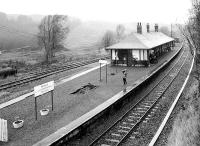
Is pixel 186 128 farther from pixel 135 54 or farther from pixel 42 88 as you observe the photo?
pixel 135 54

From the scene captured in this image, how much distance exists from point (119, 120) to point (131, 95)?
4.75 meters

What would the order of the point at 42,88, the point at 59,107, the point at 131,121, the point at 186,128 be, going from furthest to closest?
the point at 59,107
the point at 42,88
the point at 131,121
the point at 186,128

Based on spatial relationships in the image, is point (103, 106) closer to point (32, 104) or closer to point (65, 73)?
point (32, 104)

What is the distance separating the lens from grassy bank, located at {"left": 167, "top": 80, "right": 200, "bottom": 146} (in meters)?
9.23

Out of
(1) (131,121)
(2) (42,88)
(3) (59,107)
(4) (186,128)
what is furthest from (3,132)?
(4) (186,128)

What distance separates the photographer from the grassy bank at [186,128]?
9.23 meters

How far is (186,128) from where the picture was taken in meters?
10.5

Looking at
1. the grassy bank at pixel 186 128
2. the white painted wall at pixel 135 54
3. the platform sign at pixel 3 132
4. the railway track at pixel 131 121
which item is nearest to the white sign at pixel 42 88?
the platform sign at pixel 3 132

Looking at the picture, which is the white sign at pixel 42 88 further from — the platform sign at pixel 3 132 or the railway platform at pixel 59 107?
the platform sign at pixel 3 132

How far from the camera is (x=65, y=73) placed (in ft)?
88.1

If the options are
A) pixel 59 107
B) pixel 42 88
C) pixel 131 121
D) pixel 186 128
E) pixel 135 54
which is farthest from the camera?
→ pixel 135 54

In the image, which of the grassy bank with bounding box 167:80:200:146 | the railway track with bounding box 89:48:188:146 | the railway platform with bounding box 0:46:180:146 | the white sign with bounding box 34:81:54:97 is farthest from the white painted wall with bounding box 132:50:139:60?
the white sign with bounding box 34:81:54:97

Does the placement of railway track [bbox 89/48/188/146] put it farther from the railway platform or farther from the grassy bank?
the railway platform

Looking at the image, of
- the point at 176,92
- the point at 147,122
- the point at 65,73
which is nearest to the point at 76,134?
the point at 147,122
